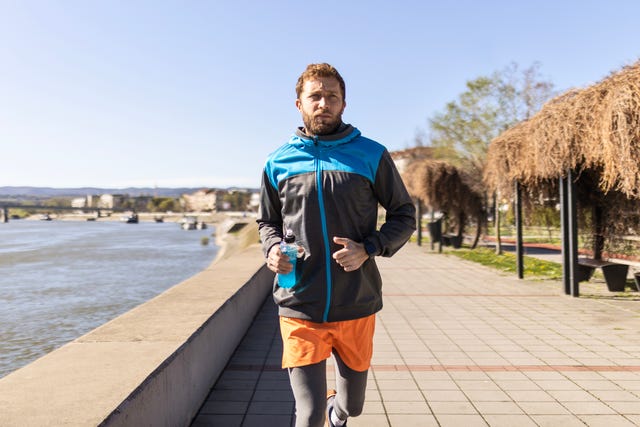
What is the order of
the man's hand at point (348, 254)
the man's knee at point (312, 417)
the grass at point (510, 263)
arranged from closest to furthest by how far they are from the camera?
the man's hand at point (348, 254)
the man's knee at point (312, 417)
the grass at point (510, 263)

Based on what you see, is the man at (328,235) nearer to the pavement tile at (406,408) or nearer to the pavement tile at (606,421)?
the pavement tile at (406,408)

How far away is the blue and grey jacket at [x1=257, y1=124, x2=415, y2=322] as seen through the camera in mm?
2469

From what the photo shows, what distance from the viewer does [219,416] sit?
3.98 m

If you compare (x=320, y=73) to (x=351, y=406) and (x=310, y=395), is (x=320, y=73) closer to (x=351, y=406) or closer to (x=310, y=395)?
(x=310, y=395)

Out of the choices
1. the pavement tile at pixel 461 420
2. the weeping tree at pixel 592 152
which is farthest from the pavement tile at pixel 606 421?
the weeping tree at pixel 592 152

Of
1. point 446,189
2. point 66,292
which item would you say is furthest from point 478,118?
point 66,292

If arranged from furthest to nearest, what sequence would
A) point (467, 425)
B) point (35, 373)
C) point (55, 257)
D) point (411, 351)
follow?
point (55, 257)
point (411, 351)
point (467, 425)
point (35, 373)

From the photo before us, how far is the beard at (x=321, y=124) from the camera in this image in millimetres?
2543

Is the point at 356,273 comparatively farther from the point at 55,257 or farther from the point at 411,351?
the point at 55,257

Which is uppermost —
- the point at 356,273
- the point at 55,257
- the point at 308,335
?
the point at 356,273

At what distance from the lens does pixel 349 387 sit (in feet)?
8.65

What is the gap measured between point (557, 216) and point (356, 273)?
46.8 feet

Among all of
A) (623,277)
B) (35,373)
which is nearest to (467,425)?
(35,373)

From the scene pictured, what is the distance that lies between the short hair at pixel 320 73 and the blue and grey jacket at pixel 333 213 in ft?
0.69
